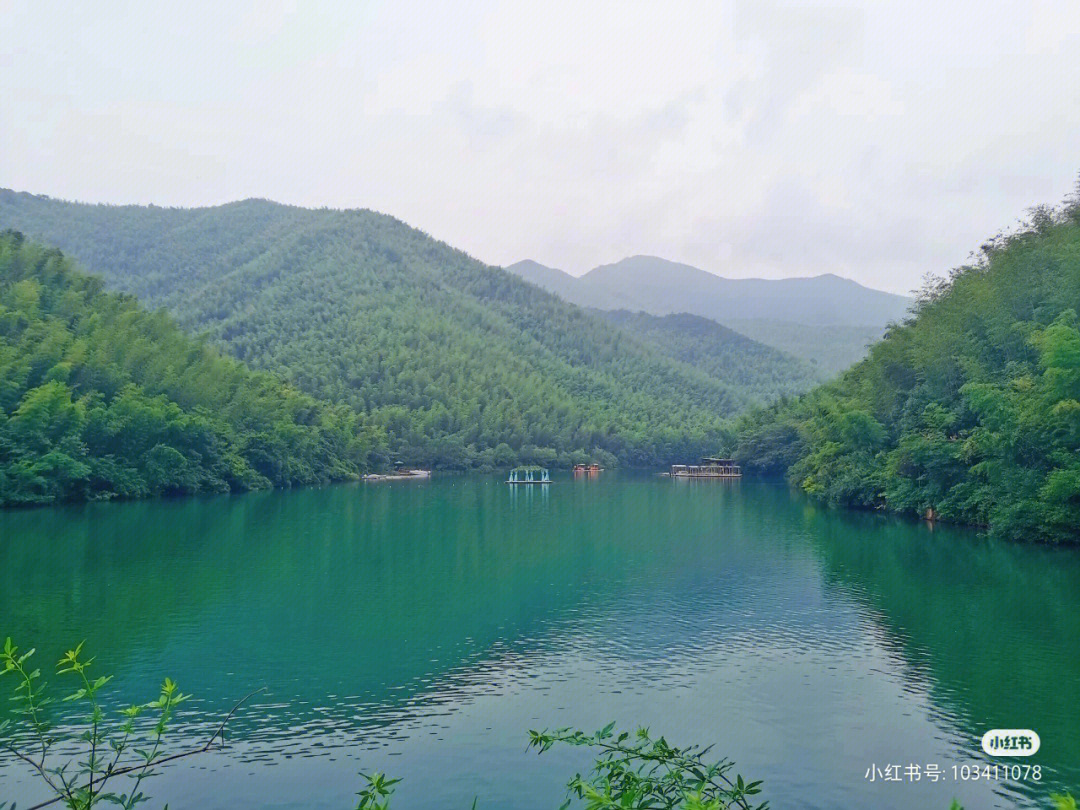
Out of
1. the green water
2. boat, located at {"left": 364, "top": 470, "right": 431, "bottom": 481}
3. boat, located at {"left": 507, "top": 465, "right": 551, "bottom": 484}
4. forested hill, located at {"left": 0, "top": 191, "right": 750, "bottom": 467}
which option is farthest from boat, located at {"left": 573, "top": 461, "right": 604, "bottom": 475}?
the green water

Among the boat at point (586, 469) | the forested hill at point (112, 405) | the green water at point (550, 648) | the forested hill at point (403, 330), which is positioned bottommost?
the green water at point (550, 648)

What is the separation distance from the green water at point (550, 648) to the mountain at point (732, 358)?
11495cm

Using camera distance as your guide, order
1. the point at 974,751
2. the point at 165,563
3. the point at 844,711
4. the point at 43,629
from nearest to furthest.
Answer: the point at 974,751 < the point at 844,711 < the point at 43,629 < the point at 165,563

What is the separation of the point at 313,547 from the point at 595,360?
102910 mm

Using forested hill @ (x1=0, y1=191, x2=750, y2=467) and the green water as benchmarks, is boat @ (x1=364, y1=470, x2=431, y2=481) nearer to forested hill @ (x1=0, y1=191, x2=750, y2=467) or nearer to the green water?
forested hill @ (x1=0, y1=191, x2=750, y2=467)

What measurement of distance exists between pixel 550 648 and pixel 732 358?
6124 inches

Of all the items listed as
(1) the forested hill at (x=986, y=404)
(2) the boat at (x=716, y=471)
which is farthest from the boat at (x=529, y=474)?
(1) the forested hill at (x=986, y=404)

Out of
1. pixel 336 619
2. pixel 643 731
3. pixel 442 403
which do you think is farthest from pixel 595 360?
pixel 643 731

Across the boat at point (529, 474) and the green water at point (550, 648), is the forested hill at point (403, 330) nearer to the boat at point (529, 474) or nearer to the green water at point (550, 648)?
the boat at point (529, 474)

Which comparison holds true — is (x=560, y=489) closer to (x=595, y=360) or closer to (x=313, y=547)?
(x=313, y=547)

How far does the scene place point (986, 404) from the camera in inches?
1097

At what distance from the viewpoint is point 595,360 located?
13050 cm

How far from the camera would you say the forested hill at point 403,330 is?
92000mm

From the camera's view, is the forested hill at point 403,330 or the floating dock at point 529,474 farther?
the forested hill at point 403,330
